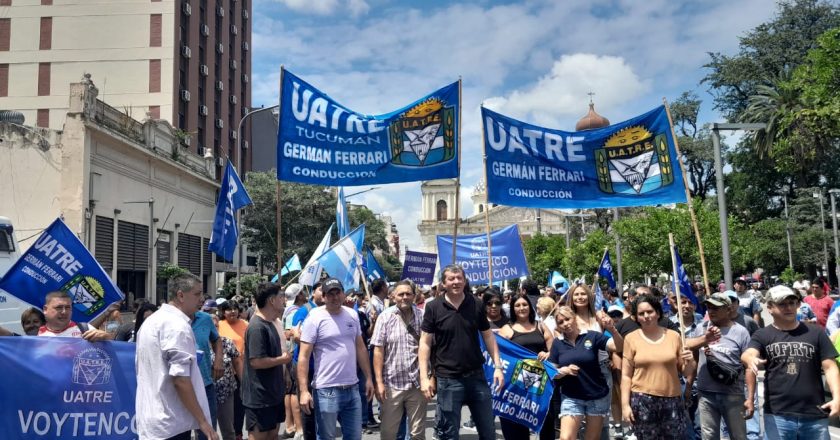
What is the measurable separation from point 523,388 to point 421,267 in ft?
36.7

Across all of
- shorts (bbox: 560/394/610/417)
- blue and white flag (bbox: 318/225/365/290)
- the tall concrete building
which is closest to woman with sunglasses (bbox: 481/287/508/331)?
shorts (bbox: 560/394/610/417)

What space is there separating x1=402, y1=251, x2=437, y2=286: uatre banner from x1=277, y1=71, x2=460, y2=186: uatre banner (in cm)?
781

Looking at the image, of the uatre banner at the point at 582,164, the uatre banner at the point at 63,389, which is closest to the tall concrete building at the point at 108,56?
the uatre banner at the point at 582,164

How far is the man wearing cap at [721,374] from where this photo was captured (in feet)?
18.7

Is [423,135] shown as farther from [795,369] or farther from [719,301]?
[795,369]

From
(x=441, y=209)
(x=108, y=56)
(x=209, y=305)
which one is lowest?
(x=209, y=305)

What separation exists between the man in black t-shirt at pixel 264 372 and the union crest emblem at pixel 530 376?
2.18 metres

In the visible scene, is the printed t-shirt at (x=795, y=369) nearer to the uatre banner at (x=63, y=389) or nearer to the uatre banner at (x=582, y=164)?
the uatre banner at (x=63, y=389)

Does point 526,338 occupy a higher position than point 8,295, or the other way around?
point 8,295

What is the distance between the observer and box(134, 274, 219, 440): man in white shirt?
14.0 feet

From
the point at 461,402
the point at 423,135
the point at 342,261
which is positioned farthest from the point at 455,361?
the point at 342,261

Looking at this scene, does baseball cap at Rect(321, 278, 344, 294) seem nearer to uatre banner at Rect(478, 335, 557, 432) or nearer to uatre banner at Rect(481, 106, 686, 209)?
uatre banner at Rect(478, 335, 557, 432)

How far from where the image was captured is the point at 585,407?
6020 millimetres

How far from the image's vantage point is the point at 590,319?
6.57m
